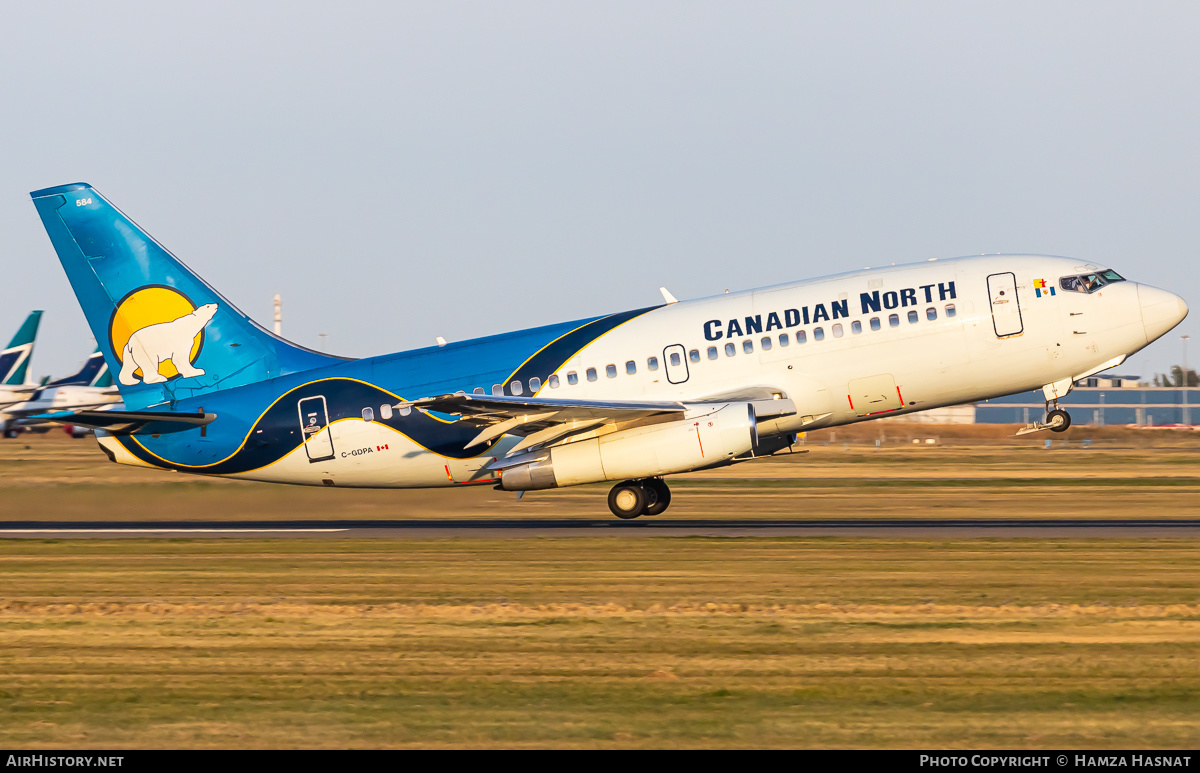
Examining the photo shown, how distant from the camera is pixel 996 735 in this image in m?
10.1

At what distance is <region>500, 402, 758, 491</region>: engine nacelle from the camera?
28000mm

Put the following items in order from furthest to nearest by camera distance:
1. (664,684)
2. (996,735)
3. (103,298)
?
1. (103,298)
2. (664,684)
3. (996,735)

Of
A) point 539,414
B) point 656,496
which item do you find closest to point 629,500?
point 656,496

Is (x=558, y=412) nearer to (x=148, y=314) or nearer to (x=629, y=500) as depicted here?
(x=629, y=500)

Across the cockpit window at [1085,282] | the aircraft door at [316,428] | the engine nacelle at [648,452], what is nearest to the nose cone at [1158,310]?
the cockpit window at [1085,282]

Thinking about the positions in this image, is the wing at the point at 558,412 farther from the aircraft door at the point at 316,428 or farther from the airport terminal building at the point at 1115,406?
the airport terminal building at the point at 1115,406

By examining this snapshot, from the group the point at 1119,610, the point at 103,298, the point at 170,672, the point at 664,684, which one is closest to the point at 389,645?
the point at 170,672

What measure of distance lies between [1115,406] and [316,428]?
464 ft

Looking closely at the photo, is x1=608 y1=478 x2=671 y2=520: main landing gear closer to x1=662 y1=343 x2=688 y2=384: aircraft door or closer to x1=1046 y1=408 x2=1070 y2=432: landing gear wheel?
x1=662 y1=343 x2=688 y2=384: aircraft door

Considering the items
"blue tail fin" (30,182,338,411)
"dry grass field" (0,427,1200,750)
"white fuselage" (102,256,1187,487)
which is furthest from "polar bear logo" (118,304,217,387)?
"white fuselage" (102,256,1187,487)

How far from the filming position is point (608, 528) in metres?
29.3

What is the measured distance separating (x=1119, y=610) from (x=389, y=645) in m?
9.41

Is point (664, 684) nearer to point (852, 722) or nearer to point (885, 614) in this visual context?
point (852, 722)

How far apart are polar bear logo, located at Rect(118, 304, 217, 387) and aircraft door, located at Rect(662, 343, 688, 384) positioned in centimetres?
1216
